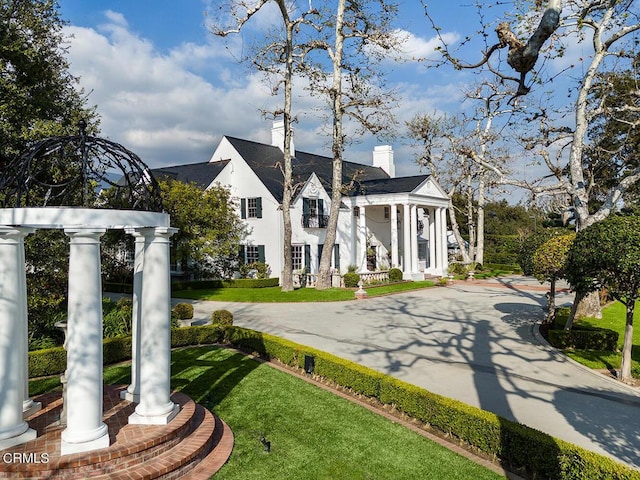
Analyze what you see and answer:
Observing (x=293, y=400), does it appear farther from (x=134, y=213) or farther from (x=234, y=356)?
(x=134, y=213)

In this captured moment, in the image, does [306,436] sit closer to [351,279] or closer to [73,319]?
[73,319]

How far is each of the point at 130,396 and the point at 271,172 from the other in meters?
26.5

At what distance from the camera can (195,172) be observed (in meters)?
35.7

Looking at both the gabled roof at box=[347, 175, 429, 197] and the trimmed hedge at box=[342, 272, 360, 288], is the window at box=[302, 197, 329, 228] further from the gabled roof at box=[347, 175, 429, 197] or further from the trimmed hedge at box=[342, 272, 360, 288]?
the trimmed hedge at box=[342, 272, 360, 288]

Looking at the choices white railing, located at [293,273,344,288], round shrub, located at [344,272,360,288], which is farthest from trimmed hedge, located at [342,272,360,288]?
white railing, located at [293,273,344,288]

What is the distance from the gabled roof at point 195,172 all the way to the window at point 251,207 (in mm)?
3211

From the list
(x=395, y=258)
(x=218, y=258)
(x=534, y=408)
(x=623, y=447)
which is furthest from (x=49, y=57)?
(x=395, y=258)

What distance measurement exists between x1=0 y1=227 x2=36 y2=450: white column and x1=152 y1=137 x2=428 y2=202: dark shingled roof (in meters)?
24.1

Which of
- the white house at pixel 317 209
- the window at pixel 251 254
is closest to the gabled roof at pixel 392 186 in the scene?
the white house at pixel 317 209

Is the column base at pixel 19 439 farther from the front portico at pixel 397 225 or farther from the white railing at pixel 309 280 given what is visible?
the front portico at pixel 397 225

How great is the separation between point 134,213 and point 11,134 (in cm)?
1101

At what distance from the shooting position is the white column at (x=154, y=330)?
6727 mm

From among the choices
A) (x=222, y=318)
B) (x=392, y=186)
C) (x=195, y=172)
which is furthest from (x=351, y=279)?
(x=195, y=172)

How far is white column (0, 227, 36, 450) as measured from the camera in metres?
5.84
